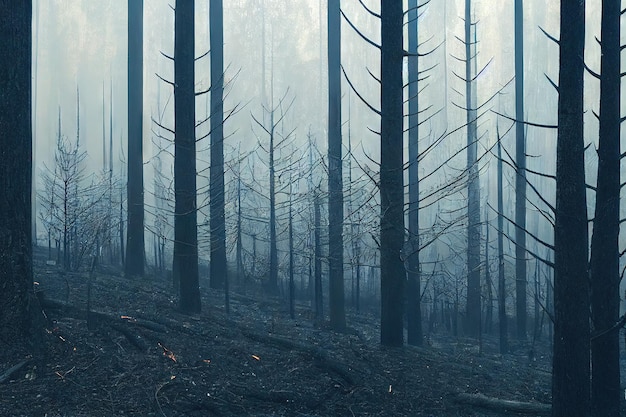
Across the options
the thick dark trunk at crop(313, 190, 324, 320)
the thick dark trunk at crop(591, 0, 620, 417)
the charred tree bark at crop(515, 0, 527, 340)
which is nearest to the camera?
the thick dark trunk at crop(591, 0, 620, 417)

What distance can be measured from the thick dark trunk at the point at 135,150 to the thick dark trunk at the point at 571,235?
12.9m

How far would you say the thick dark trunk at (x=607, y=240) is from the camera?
28.8ft

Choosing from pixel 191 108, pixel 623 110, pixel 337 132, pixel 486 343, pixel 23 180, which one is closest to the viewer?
pixel 23 180

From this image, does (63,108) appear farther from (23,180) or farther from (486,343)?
(23,180)

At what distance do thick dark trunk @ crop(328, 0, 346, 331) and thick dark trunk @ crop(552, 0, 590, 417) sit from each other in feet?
28.7

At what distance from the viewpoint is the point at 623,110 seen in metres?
50.6

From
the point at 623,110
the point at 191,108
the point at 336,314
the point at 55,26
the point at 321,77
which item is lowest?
the point at 336,314

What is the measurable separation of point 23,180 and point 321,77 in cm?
4854

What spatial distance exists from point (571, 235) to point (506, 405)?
116 inches

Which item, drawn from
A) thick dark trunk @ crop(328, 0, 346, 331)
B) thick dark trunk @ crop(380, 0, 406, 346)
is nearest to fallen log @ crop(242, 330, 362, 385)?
thick dark trunk @ crop(380, 0, 406, 346)

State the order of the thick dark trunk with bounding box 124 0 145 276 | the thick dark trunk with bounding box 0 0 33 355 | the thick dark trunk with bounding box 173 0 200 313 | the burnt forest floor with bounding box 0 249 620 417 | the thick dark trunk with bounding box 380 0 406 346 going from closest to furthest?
the burnt forest floor with bounding box 0 249 620 417
the thick dark trunk with bounding box 0 0 33 355
the thick dark trunk with bounding box 380 0 406 346
the thick dark trunk with bounding box 173 0 200 313
the thick dark trunk with bounding box 124 0 145 276

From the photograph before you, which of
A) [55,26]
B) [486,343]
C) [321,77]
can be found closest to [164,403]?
[486,343]

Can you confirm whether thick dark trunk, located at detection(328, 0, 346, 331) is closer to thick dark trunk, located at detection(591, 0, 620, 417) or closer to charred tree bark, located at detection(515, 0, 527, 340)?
charred tree bark, located at detection(515, 0, 527, 340)

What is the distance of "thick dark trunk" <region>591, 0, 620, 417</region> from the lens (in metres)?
8.78
